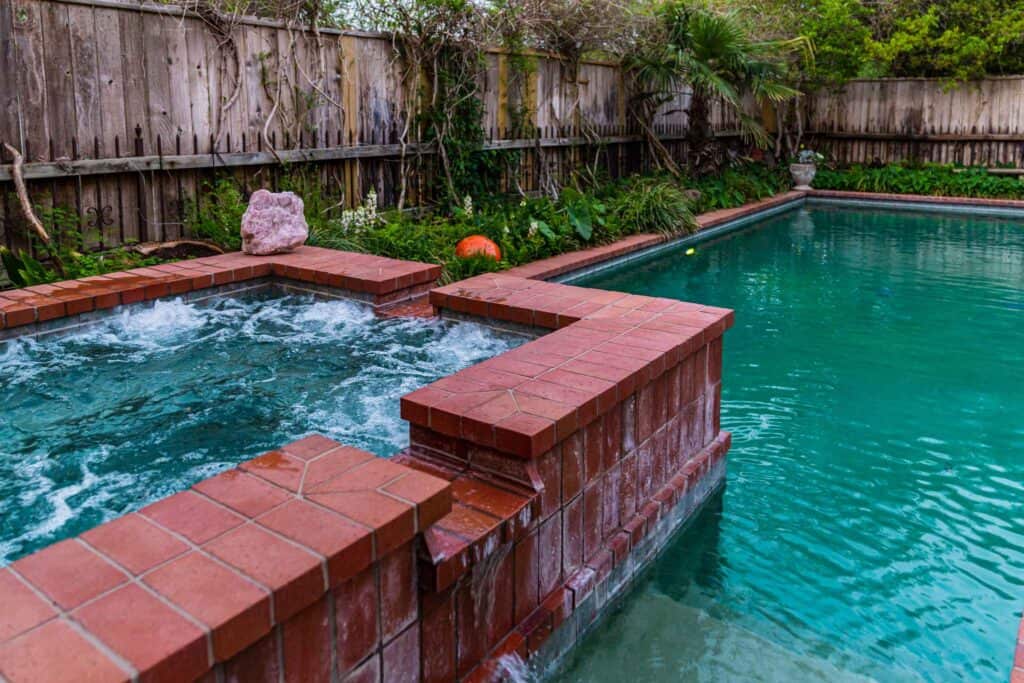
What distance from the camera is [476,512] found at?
2.22 meters

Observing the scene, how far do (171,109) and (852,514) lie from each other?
210 inches

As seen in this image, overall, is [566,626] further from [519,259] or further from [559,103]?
[559,103]

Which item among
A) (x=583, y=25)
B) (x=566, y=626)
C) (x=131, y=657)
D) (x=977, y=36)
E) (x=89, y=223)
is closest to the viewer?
(x=131, y=657)

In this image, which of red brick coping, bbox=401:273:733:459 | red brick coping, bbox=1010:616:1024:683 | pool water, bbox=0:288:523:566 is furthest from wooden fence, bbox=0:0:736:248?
red brick coping, bbox=1010:616:1024:683

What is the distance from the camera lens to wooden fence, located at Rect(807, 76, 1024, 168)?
48.2ft

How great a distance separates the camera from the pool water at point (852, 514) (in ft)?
8.54

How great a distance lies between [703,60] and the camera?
38.4ft

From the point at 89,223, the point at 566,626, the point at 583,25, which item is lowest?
the point at 566,626

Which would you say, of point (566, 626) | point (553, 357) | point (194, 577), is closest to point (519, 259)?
point (553, 357)

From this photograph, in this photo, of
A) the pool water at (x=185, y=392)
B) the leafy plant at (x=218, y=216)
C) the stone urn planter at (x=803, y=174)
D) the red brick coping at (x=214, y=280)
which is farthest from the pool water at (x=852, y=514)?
the stone urn planter at (x=803, y=174)

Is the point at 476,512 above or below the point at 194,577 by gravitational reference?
below

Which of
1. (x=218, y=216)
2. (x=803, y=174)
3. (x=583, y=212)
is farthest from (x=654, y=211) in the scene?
(x=803, y=174)

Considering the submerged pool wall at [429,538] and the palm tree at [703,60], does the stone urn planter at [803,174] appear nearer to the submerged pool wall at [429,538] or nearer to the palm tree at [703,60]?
the palm tree at [703,60]

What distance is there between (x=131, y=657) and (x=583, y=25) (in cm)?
988
